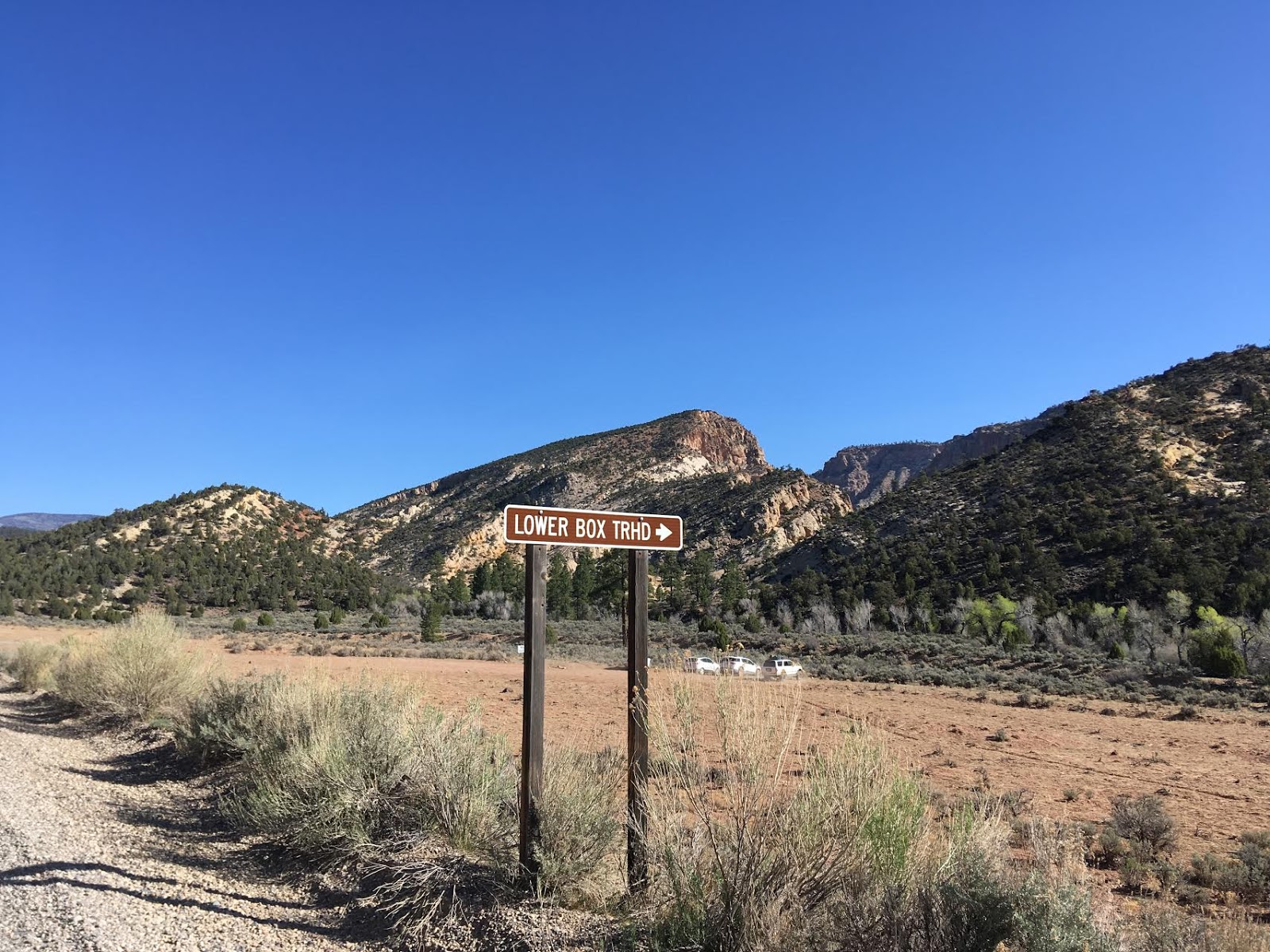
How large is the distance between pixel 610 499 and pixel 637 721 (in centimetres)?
8729

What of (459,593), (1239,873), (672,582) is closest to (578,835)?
(1239,873)

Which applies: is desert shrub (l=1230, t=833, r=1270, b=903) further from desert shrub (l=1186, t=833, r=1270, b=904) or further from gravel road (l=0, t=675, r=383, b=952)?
gravel road (l=0, t=675, r=383, b=952)

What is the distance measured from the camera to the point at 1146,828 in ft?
28.5

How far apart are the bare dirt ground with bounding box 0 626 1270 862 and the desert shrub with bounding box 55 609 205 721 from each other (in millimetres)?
1831

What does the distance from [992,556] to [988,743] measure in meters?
39.7

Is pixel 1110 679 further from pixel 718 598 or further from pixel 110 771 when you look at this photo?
pixel 718 598

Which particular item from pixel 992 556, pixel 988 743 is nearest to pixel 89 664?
pixel 988 743

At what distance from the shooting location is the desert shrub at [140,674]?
44.9 ft

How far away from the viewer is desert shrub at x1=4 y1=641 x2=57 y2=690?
18.7 metres

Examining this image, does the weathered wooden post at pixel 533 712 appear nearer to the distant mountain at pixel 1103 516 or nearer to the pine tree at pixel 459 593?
the distant mountain at pixel 1103 516

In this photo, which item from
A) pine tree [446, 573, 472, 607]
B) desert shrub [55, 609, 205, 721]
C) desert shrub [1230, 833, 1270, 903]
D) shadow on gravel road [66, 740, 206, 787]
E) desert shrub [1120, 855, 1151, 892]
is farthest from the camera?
pine tree [446, 573, 472, 607]

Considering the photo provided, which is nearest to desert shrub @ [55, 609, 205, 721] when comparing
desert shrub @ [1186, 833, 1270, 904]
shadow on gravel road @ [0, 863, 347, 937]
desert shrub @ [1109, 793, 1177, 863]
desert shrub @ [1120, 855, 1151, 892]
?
shadow on gravel road @ [0, 863, 347, 937]

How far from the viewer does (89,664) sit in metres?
15.0

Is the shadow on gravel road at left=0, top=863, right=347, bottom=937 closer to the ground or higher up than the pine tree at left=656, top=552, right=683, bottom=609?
closer to the ground
